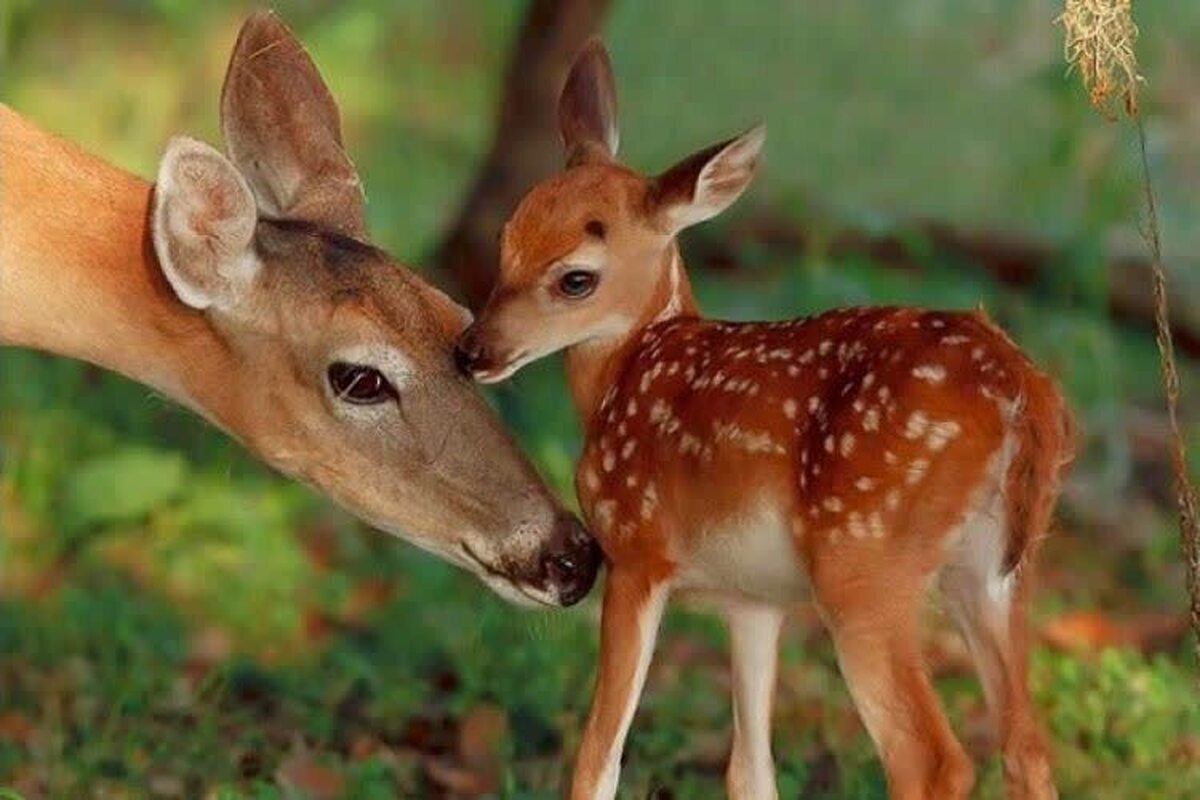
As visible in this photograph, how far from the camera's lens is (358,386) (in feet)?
20.1

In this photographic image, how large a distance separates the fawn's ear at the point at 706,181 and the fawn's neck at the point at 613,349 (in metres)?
0.14

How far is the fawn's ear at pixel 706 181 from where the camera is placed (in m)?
5.81

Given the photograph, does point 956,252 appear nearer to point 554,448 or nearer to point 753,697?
point 554,448

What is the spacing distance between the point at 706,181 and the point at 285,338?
864 millimetres

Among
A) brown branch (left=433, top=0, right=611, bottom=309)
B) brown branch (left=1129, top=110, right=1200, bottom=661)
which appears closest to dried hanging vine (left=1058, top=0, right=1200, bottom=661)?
brown branch (left=1129, top=110, right=1200, bottom=661)

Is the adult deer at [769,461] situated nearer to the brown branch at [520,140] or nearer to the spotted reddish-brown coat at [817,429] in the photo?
the spotted reddish-brown coat at [817,429]

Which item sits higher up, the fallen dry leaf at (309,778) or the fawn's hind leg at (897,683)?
the fawn's hind leg at (897,683)

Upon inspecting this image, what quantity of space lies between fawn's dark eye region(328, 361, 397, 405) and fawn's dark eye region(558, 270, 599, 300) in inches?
15.0

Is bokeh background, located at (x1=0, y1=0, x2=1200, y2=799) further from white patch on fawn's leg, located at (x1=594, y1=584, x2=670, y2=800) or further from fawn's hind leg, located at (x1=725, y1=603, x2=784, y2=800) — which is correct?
white patch on fawn's leg, located at (x1=594, y1=584, x2=670, y2=800)

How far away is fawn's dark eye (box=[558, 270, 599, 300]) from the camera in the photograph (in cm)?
600

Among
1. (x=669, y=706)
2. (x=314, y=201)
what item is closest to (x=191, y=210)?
(x=314, y=201)

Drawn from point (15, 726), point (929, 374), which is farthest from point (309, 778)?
point (929, 374)

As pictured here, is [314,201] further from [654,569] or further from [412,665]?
[412,665]

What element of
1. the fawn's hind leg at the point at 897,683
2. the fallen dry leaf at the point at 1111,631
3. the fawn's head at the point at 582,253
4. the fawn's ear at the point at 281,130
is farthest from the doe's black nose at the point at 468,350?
the fallen dry leaf at the point at 1111,631
